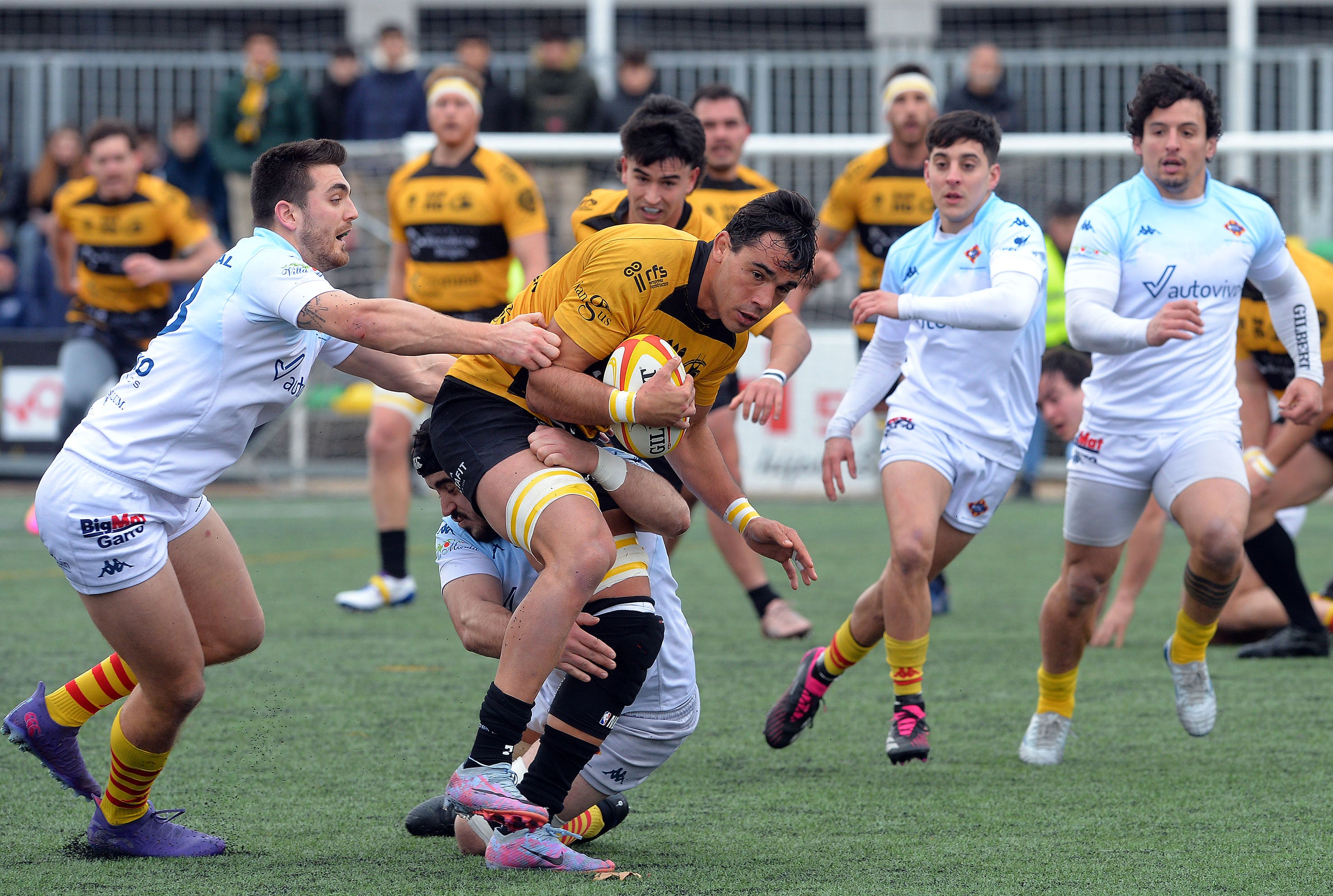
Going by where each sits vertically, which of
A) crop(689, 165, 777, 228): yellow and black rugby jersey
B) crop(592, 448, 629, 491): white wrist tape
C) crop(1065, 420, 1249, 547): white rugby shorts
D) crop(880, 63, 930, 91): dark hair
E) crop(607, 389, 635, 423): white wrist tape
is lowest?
crop(1065, 420, 1249, 547): white rugby shorts

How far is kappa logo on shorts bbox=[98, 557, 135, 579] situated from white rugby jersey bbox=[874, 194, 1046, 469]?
104 inches

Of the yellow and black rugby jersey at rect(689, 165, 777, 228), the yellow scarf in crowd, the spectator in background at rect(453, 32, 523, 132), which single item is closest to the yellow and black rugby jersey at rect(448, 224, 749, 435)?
the yellow and black rugby jersey at rect(689, 165, 777, 228)

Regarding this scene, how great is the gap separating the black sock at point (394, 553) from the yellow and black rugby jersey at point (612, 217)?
95.8 inches

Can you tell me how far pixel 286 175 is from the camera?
158 inches

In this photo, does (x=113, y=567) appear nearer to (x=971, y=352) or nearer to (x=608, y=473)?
(x=608, y=473)

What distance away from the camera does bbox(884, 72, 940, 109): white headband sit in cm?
757

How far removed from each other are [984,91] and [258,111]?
6.16 meters

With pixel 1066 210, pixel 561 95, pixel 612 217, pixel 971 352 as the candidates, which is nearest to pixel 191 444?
pixel 612 217

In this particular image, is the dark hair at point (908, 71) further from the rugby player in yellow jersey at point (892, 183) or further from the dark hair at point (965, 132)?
the dark hair at point (965, 132)

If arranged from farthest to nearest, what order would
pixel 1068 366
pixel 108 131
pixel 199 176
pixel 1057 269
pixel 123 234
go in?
pixel 199 176 → pixel 1057 269 → pixel 123 234 → pixel 108 131 → pixel 1068 366

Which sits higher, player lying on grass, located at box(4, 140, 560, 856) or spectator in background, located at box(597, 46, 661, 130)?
spectator in background, located at box(597, 46, 661, 130)

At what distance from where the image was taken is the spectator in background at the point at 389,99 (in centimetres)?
1369

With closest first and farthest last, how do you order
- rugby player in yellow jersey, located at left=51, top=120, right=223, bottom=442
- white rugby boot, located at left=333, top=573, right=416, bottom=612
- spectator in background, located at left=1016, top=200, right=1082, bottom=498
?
white rugby boot, located at left=333, top=573, right=416, bottom=612, rugby player in yellow jersey, located at left=51, top=120, right=223, bottom=442, spectator in background, located at left=1016, top=200, right=1082, bottom=498

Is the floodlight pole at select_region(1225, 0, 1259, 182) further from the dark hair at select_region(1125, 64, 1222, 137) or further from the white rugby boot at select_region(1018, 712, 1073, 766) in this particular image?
the white rugby boot at select_region(1018, 712, 1073, 766)
